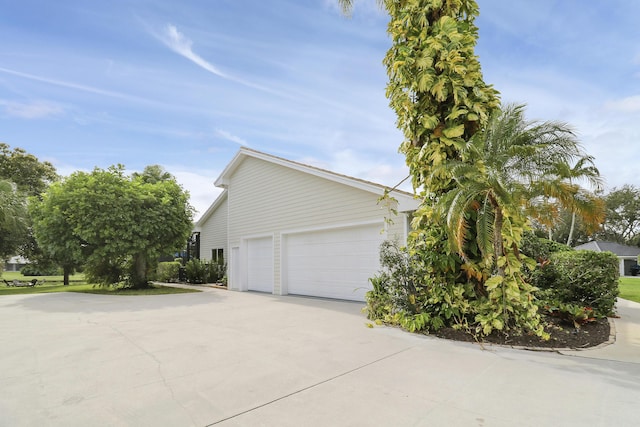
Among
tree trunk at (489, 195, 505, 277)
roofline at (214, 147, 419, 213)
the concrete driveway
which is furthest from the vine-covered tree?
roofline at (214, 147, 419, 213)

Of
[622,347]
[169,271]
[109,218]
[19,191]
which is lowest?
[622,347]

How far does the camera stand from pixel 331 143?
44.4 ft

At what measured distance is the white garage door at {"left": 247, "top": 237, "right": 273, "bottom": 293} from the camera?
43.3 feet

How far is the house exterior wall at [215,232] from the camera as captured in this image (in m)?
18.3

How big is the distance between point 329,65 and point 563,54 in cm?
660

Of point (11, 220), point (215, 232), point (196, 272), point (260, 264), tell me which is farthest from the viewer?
point (215, 232)

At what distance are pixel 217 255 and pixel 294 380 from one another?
A: 16161 millimetres

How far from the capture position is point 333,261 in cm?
1077

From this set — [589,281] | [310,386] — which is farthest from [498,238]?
[310,386]

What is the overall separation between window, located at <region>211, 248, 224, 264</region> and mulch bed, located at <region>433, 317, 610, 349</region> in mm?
14588

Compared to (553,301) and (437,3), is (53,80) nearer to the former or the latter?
(437,3)

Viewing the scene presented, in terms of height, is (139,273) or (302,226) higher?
(302,226)

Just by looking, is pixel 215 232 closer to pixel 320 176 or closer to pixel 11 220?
pixel 11 220

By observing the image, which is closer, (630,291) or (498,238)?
(498,238)
